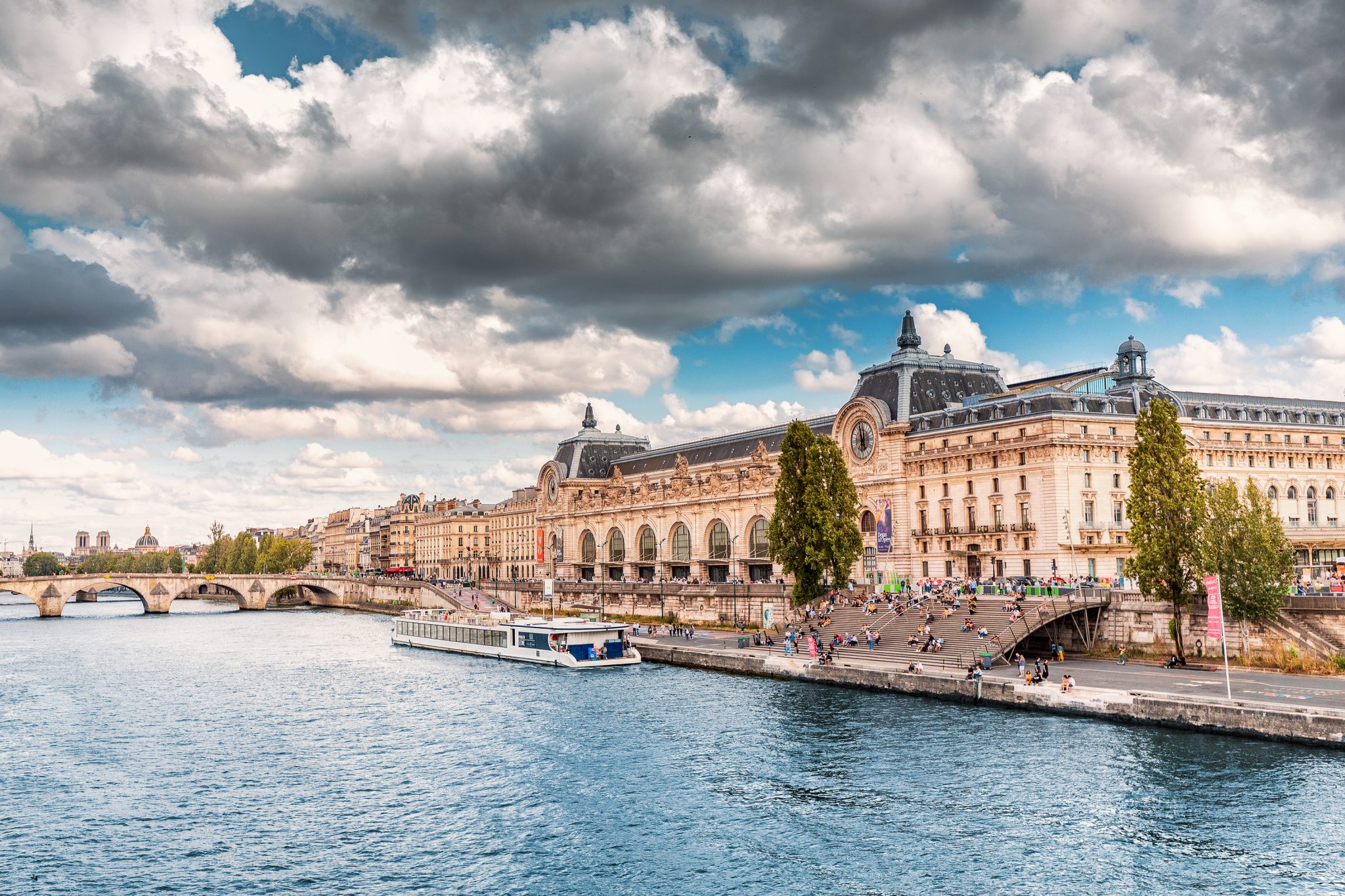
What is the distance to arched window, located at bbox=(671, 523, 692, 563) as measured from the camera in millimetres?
145500

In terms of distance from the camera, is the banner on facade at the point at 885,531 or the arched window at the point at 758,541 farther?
the arched window at the point at 758,541

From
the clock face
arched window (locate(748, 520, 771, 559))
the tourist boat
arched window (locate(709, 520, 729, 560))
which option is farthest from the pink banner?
arched window (locate(709, 520, 729, 560))

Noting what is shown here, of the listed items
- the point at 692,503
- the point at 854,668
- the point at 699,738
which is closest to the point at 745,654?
the point at 854,668

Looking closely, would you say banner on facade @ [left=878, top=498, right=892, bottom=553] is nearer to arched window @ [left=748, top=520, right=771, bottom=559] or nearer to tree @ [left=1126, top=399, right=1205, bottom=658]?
arched window @ [left=748, top=520, right=771, bottom=559]

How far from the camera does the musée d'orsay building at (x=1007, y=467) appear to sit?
323ft

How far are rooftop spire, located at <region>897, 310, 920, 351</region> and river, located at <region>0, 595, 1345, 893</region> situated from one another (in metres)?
59.2

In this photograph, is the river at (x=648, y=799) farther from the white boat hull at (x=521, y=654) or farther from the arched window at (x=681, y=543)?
the arched window at (x=681, y=543)

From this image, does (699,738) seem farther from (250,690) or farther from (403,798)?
(250,690)

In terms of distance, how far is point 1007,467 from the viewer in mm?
102438

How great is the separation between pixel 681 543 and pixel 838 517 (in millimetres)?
50478

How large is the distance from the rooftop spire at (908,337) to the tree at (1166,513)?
49898mm

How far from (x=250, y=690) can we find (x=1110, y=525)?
7269cm

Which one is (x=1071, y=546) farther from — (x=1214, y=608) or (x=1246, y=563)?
(x=1214, y=608)

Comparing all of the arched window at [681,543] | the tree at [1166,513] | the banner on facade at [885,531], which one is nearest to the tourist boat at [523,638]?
the banner on facade at [885,531]
